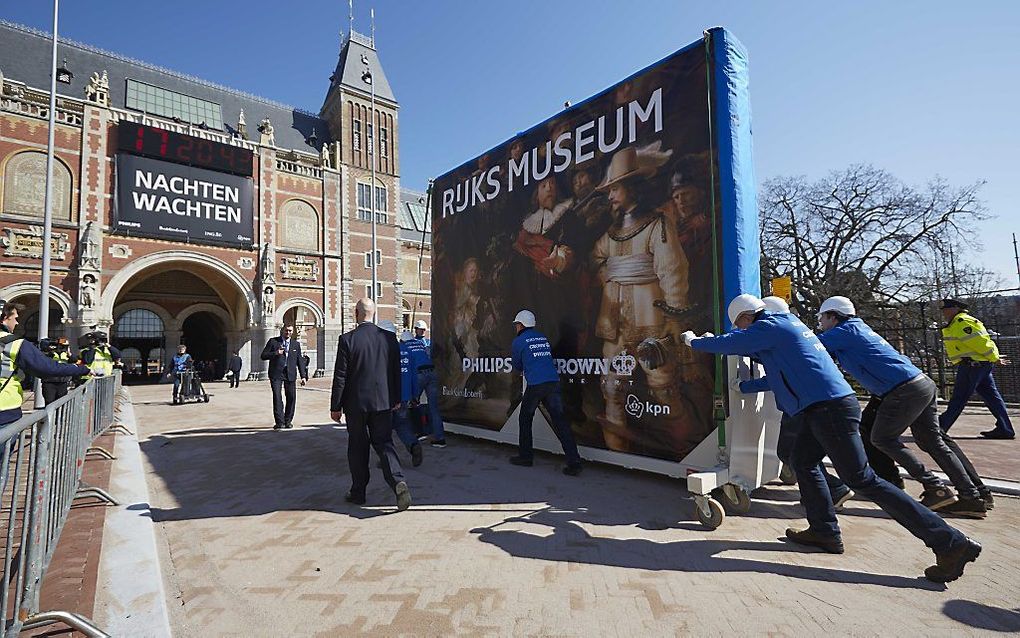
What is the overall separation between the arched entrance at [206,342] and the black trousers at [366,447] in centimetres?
2973

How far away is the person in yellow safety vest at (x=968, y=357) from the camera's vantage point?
238 inches

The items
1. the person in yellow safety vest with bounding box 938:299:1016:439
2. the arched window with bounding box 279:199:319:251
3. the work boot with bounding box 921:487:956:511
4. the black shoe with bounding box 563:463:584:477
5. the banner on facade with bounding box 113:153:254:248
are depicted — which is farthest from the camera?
the arched window with bounding box 279:199:319:251

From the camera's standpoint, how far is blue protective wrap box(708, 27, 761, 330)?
163 inches

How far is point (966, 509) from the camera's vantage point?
3863 millimetres

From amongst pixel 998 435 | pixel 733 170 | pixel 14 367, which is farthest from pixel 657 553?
pixel 998 435

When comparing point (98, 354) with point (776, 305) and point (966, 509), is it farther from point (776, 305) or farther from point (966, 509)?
point (966, 509)

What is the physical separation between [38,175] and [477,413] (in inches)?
1094

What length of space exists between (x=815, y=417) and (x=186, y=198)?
2977 centimetres

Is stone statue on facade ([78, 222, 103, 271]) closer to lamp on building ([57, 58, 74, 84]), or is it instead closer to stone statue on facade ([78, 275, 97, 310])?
stone statue on facade ([78, 275, 97, 310])

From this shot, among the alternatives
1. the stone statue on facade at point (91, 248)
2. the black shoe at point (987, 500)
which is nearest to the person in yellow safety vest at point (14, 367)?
the black shoe at point (987, 500)

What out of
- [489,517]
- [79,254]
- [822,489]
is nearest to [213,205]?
[79,254]

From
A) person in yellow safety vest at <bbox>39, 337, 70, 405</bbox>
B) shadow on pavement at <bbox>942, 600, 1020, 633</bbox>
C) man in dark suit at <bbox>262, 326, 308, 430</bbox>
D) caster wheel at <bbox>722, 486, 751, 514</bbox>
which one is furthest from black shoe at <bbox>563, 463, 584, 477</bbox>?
person in yellow safety vest at <bbox>39, 337, 70, 405</bbox>

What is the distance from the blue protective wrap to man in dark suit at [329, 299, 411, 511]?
3104mm

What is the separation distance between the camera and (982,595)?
2613 millimetres
